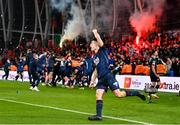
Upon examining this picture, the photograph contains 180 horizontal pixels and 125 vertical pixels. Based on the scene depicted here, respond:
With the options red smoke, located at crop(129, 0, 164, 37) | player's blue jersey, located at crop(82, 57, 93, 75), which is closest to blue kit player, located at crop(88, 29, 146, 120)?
player's blue jersey, located at crop(82, 57, 93, 75)

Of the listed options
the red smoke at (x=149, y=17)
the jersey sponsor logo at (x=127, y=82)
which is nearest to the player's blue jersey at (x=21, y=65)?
the red smoke at (x=149, y=17)

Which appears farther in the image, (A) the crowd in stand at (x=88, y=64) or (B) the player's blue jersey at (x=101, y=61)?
(A) the crowd in stand at (x=88, y=64)

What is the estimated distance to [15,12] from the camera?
62812 millimetres

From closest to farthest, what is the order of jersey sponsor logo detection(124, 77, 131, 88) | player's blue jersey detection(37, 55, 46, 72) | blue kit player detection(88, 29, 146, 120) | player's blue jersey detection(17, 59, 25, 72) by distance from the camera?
blue kit player detection(88, 29, 146, 120)
jersey sponsor logo detection(124, 77, 131, 88)
player's blue jersey detection(37, 55, 46, 72)
player's blue jersey detection(17, 59, 25, 72)

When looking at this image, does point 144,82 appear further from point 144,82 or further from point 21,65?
point 21,65

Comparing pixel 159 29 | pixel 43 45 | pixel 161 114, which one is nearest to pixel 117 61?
pixel 159 29

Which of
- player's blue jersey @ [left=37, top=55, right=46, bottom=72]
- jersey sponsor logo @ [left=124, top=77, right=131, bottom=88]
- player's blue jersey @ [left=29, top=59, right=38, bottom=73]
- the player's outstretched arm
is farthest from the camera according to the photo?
player's blue jersey @ [left=37, top=55, right=46, bottom=72]

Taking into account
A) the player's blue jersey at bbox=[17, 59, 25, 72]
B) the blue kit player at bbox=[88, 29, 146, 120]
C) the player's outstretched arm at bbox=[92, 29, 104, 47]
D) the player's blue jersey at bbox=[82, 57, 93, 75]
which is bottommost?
the blue kit player at bbox=[88, 29, 146, 120]

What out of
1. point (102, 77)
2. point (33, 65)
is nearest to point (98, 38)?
point (102, 77)

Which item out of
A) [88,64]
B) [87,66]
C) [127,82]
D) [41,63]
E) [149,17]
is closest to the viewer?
[127,82]

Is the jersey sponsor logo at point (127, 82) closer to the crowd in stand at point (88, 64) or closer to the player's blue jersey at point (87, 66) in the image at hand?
the crowd in stand at point (88, 64)

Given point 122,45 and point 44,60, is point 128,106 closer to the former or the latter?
point 44,60

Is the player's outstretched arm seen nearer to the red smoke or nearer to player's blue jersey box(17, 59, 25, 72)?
player's blue jersey box(17, 59, 25, 72)

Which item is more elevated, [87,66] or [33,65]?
[87,66]
